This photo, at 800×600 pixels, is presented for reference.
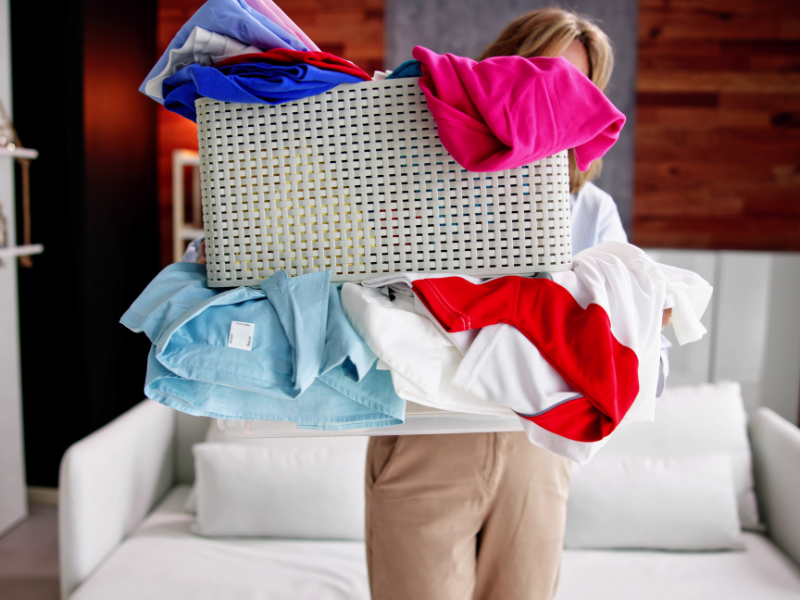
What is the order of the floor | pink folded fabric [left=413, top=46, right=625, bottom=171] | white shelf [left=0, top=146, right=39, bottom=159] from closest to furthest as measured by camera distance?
pink folded fabric [left=413, top=46, right=625, bottom=171] < the floor < white shelf [left=0, top=146, right=39, bottom=159]

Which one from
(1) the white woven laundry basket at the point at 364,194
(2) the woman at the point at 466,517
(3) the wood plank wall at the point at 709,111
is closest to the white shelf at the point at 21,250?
(3) the wood plank wall at the point at 709,111

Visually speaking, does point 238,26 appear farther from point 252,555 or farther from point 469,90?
point 252,555

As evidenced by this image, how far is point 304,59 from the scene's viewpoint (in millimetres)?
507

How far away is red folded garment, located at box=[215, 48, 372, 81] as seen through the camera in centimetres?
51

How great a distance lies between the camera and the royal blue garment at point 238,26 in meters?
0.52

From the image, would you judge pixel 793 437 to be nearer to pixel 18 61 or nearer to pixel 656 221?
pixel 656 221

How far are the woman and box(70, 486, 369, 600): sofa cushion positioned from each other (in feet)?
2.29

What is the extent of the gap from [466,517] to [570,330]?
441 millimetres

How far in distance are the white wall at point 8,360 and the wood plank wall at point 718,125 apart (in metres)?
2.58

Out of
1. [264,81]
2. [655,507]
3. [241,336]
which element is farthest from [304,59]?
[655,507]

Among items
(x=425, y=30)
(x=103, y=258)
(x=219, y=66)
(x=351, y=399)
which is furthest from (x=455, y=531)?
(x=425, y=30)

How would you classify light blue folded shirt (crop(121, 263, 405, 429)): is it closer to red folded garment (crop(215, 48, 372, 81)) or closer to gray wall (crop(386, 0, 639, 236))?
red folded garment (crop(215, 48, 372, 81))

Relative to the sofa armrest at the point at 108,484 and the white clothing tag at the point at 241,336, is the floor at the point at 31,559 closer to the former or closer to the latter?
the sofa armrest at the point at 108,484

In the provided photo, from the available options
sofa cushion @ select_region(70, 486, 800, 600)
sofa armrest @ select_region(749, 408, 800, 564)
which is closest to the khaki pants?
sofa cushion @ select_region(70, 486, 800, 600)
